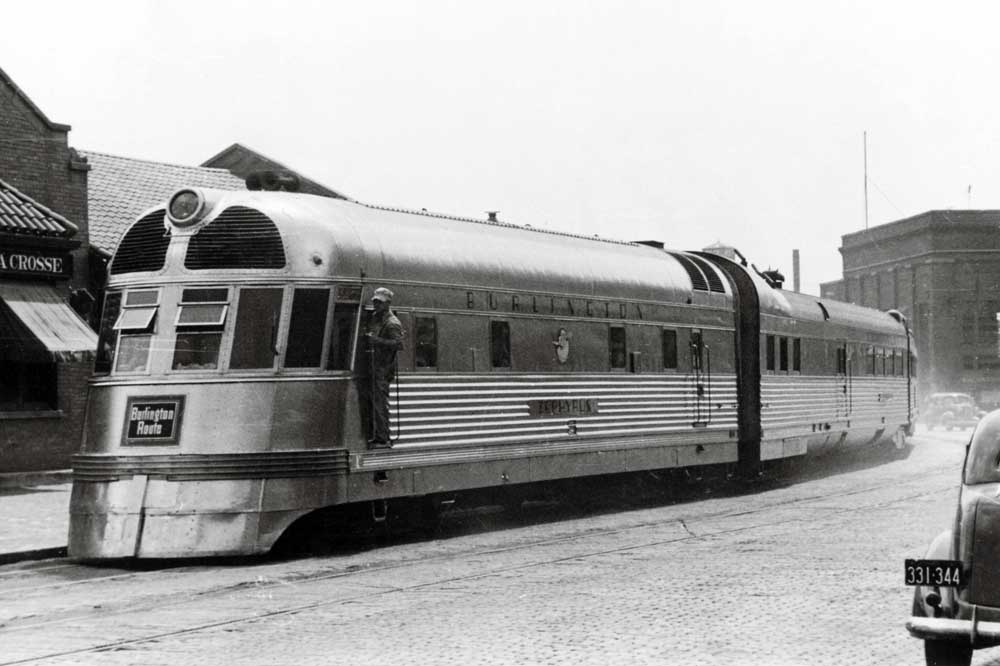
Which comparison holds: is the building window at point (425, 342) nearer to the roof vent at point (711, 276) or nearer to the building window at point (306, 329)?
the building window at point (306, 329)

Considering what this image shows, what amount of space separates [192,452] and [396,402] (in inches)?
90.9

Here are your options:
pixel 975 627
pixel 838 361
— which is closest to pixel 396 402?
pixel 975 627

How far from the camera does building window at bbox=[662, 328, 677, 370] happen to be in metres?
20.2

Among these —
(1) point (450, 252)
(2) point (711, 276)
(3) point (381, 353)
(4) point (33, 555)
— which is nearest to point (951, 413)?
(2) point (711, 276)

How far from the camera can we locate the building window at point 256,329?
1328 centimetres

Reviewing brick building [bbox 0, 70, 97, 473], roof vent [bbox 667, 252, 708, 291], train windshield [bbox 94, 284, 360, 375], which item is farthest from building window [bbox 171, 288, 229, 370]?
roof vent [bbox 667, 252, 708, 291]

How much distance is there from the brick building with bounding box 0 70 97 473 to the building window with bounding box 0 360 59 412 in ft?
0.05

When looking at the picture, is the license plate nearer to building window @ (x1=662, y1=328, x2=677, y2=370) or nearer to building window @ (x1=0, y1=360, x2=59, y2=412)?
building window @ (x1=662, y1=328, x2=677, y2=370)

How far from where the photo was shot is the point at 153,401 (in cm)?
1328

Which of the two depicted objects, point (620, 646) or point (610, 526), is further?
point (610, 526)

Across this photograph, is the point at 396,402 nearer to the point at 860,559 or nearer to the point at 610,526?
the point at 610,526

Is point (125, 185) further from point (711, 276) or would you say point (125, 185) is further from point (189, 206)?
point (189, 206)

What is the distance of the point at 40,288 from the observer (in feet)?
73.7

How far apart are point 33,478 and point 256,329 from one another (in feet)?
36.7
